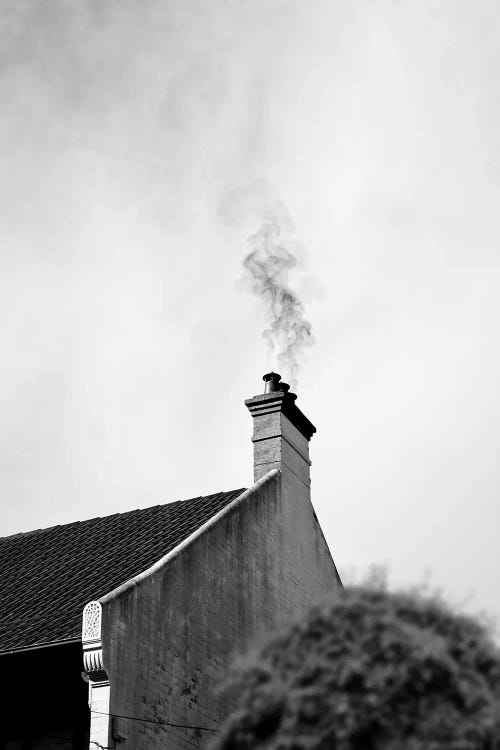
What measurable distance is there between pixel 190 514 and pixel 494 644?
41.5 feet

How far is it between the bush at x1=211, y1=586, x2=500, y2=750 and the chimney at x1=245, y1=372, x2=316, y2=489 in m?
13.0

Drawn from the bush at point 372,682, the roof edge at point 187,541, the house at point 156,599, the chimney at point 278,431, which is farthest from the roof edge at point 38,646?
the bush at point 372,682

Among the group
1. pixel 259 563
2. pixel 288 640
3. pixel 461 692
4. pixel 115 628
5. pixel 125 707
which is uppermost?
pixel 259 563

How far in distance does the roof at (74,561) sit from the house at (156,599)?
4 centimetres

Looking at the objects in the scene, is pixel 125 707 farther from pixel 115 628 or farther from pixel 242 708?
pixel 242 708

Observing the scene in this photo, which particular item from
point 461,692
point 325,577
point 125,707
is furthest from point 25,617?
point 461,692

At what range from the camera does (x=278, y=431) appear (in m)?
19.5

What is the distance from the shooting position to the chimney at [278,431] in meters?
19.4

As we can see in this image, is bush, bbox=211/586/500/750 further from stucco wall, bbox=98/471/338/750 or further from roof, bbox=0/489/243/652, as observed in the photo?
roof, bbox=0/489/243/652

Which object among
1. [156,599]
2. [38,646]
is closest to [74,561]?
[156,599]

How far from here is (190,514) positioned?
60.6ft

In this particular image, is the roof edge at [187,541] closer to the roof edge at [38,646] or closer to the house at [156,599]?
the house at [156,599]

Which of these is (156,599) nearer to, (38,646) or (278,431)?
(38,646)

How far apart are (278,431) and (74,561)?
14.6 ft
